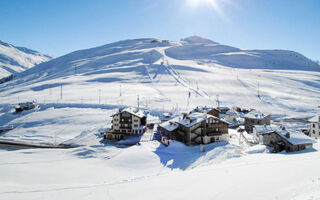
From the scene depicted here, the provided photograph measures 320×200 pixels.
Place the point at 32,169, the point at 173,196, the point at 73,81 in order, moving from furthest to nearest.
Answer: the point at 73,81 < the point at 32,169 < the point at 173,196

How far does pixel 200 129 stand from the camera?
34031 millimetres

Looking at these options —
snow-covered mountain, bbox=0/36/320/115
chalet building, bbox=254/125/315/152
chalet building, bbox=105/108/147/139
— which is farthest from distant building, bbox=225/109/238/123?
chalet building, bbox=105/108/147/139

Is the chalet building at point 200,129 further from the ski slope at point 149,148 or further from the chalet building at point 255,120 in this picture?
the chalet building at point 255,120

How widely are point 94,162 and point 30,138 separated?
81.0 feet

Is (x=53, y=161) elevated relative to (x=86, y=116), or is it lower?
lower

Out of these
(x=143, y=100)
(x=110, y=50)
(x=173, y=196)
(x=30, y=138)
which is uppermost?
(x=110, y=50)

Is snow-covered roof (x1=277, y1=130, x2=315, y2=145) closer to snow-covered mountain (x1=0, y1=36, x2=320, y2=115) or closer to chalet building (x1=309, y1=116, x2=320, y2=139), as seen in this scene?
chalet building (x1=309, y1=116, x2=320, y2=139)

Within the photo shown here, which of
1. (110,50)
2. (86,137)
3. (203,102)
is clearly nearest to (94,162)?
(86,137)

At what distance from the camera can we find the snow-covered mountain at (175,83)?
73625 millimetres

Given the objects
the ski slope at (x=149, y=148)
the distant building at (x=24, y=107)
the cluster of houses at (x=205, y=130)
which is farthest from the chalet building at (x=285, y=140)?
the distant building at (x=24, y=107)

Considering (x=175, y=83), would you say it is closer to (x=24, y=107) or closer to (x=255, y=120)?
(x=255, y=120)

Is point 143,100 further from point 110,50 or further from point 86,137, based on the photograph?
point 110,50

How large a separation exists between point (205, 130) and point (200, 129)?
3.37 feet

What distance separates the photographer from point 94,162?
2600cm
